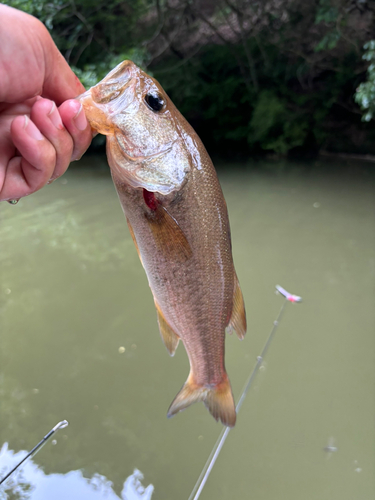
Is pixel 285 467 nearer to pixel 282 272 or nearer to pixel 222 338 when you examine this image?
pixel 222 338

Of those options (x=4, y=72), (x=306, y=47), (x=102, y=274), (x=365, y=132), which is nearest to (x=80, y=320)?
(x=102, y=274)

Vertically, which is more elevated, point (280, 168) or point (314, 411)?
point (314, 411)

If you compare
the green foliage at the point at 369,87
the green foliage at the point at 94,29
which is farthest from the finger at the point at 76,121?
the green foliage at the point at 94,29

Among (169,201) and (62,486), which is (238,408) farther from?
(169,201)

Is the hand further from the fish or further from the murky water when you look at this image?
the murky water

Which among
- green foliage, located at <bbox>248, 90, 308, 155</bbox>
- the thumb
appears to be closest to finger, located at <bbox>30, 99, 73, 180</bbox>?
the thumb

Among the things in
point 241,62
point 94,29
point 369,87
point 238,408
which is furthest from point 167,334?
point 241,62
